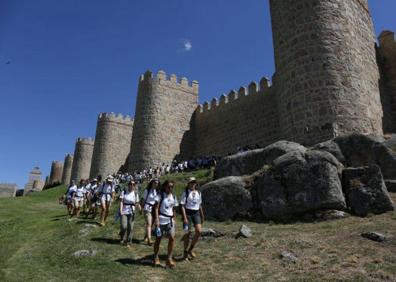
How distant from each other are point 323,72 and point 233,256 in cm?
1008

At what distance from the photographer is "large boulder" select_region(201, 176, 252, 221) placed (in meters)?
10.9

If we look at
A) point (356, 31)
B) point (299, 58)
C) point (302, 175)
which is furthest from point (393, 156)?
point (356, 31)

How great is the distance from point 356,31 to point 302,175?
31.5 feet

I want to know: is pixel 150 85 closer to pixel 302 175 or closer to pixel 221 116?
pixel 221 116

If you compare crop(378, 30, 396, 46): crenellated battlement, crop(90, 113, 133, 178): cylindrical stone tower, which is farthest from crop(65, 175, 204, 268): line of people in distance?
crop(90, 113, 133, 178): cylindrical stone tower

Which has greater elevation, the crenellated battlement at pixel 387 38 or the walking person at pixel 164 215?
the crenellated battlement at pixel 387 38

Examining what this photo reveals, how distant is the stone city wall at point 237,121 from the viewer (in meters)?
22.8

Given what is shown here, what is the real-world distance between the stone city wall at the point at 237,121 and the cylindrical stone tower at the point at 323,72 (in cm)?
611

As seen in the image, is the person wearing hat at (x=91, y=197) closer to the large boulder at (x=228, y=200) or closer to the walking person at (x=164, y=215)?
the large boulder at (x=228, y=200)

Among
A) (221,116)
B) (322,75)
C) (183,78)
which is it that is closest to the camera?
(322,75)

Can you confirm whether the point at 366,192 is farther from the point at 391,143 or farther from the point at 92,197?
the point at 92,197

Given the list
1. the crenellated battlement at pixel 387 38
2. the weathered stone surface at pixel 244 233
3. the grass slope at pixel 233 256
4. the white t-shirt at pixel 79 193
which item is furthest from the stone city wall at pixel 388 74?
the white t-shirt at pixel 79 193

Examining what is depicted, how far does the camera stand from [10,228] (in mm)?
11797

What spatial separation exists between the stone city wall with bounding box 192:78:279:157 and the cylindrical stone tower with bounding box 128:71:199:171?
1526 millimetres
